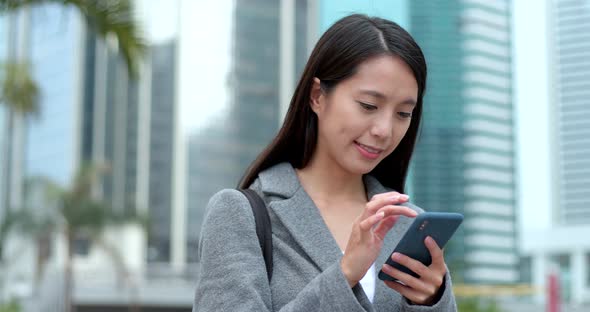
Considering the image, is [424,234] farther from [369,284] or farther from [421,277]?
[369,284]

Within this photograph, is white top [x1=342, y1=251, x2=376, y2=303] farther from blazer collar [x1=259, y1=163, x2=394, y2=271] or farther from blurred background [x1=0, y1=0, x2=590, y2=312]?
blurred background [x1=0, y1=0, x2=590, y2=312]

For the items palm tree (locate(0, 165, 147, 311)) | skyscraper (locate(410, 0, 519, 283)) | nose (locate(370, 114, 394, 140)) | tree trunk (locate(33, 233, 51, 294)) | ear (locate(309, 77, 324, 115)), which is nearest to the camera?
nose (locate(370, 114, 394, 140))

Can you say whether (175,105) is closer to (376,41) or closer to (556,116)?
(556,116)

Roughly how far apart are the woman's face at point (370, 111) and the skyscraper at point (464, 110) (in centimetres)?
250

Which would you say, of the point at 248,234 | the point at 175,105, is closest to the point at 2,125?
the point at 175,105

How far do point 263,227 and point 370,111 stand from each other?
26 cm

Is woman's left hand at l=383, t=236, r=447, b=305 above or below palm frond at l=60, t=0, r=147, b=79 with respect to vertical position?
below

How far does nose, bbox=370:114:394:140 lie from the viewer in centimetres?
148

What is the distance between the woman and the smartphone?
0.04 ft

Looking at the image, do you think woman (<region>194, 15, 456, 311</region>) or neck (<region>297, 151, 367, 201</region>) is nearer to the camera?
woman (<region>194, 15, 456, 311</region>)

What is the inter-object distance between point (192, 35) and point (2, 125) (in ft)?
43.5

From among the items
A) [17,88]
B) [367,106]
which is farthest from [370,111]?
[17,88]

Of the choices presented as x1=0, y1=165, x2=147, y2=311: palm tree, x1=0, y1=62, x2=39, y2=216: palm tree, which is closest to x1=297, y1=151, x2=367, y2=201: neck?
x1=0, y1=62, x2=39, y2=216: palm tree

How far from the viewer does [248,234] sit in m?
1.50
